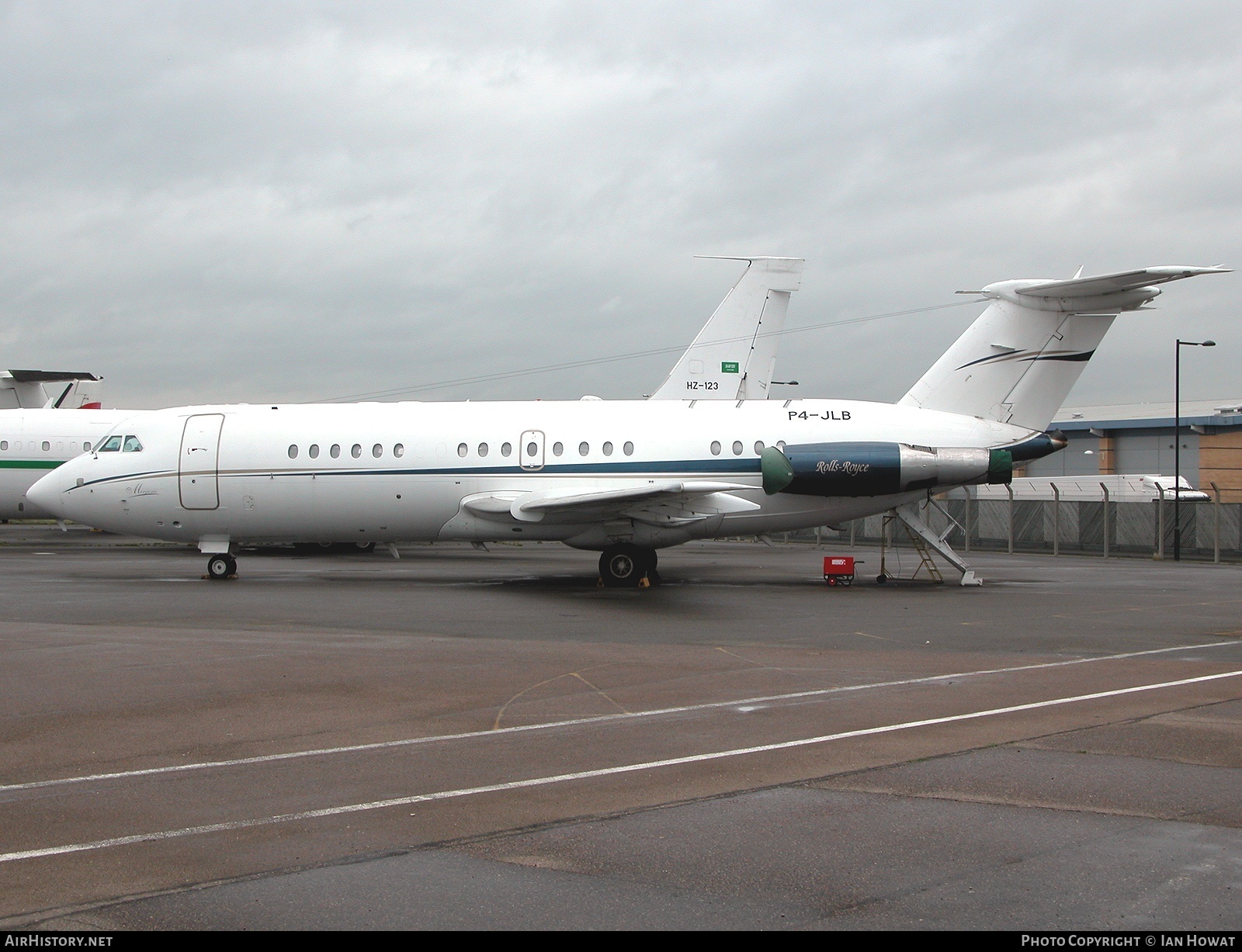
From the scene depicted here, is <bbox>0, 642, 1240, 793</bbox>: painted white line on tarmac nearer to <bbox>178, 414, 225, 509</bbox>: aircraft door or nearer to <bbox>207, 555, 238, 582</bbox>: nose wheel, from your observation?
<bbox>178, 414, 225, 509</bbox>: aircraft door

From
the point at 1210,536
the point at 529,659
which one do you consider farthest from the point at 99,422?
the point at 1210,536

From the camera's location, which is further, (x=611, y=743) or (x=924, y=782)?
(x=611, y=743)

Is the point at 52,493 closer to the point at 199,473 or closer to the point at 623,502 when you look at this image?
the point at 199,473

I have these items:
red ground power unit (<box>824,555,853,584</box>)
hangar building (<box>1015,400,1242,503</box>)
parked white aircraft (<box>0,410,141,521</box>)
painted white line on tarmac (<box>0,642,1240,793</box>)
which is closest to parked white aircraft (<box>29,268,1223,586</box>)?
red ground power unit (<box>824,555,853,584</box>)

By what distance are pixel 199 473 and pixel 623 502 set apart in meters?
9.08

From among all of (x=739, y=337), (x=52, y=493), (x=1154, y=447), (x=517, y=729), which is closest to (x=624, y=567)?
(x=739, y=337)

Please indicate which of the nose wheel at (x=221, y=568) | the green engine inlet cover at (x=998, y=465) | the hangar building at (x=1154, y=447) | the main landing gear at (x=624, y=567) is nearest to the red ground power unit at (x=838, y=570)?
the green engine inlet cover at (x=998, y=465)

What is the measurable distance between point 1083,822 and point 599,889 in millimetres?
2935

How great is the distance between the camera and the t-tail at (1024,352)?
72.0ft

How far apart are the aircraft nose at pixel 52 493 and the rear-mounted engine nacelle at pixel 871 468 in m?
14.7

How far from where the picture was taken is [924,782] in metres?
7.12

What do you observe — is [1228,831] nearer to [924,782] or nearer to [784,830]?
[924,782]

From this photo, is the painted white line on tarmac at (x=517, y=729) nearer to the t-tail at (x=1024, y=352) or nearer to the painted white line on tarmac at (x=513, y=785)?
the painted white line on tarmac at (x=513, y=785)

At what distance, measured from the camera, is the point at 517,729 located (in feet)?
29.1
